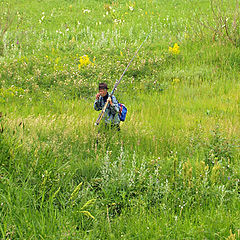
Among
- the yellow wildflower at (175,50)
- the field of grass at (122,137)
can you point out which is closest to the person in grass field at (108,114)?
the field of grass at (122,137)

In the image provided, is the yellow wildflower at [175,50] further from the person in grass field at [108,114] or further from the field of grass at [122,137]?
the person in grass field at [108,114]

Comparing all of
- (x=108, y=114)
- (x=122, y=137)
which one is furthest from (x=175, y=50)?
(x=122, y=137)

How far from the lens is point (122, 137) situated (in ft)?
18.4

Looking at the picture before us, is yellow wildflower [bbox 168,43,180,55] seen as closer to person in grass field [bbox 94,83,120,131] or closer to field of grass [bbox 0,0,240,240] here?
field of grass [bbox 0,0,240,240]

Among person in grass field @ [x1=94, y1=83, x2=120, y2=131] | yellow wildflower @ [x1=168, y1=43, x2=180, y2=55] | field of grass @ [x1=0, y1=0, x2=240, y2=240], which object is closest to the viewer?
field of grass @ [x1=0, y1=0, x2=240, y2=240]

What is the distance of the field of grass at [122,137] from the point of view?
334 centimetres

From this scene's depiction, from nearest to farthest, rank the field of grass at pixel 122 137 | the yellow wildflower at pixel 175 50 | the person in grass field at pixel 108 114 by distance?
the field of grass at pixel 122 137, the person in grass field at pixel 108 114, the yellow wildflower at pixel 175 50

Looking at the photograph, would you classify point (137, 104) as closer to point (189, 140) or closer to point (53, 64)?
point (189, 140)

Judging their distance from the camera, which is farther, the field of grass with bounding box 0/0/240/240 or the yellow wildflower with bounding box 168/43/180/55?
the yellow wildflower with bounding box 168/43/180/55

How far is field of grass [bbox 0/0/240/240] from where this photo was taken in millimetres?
3340

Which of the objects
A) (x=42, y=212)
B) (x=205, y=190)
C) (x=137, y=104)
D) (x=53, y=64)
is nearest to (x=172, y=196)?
(x=205, y=190)

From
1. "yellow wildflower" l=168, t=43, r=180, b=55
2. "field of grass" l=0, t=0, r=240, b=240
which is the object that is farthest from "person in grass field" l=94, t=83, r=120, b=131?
"yellow wildflower" l=168, t=43, r=180, b=55

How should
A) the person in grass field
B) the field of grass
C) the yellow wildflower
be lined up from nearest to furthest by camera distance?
the field of grass → the person in grass field → the yellow wildflower

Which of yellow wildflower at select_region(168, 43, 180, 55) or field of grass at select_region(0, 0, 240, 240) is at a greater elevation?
yellow wildflower at select_region(168, 43, 180, 55)
